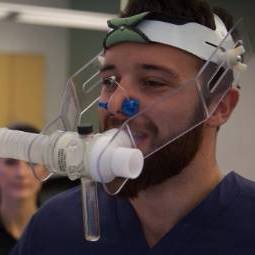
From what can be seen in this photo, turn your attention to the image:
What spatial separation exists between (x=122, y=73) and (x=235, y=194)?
32cm

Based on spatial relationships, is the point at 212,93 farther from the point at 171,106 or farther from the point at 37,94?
the point at 37,94

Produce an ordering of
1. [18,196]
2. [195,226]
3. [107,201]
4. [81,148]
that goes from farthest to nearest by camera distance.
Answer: [18,196] → [107,201] → [195,226] → [81,148]

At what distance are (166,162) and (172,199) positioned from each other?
12 cm

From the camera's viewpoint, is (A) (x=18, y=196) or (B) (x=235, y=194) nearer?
(B) (x=235, y=194)

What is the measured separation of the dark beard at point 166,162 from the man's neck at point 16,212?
762mm

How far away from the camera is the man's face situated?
35.3 inches

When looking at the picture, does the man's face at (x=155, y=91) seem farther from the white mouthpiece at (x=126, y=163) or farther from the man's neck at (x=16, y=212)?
the man's neck at (x=16, y=212)

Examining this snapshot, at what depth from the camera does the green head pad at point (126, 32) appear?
94 centimetres

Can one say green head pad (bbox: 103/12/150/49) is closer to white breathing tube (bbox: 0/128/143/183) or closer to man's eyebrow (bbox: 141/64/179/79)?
man's eyebrow (bbox: 141/64/179/79)

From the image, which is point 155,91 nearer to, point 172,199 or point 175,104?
point 175,104

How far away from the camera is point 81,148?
783 mm

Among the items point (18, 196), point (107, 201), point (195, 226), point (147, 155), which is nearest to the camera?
point (147, 155)

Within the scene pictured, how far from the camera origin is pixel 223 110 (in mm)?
1021

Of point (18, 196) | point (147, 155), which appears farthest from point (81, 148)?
point (18, 196)
